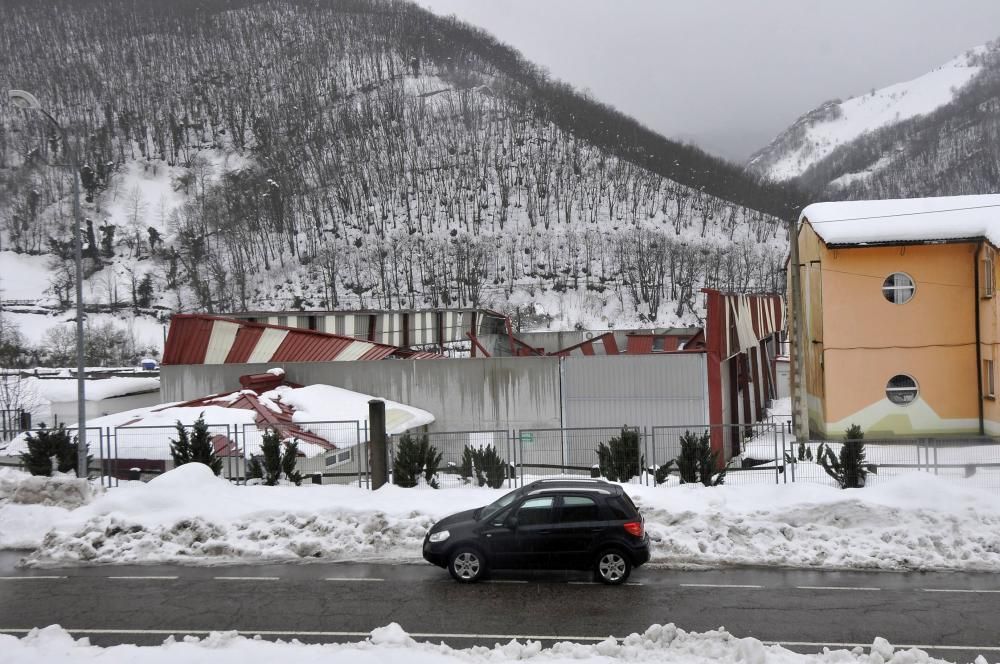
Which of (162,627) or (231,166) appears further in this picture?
(231,166)

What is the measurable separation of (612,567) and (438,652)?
4043 mm

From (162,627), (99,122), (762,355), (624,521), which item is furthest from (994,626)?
(99,122)

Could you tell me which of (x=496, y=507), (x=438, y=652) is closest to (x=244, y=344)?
(x=496, y=507)

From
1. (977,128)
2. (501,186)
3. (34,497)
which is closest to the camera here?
(34,497)

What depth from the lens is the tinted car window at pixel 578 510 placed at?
11.5 meters

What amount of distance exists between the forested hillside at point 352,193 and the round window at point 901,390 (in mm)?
73632

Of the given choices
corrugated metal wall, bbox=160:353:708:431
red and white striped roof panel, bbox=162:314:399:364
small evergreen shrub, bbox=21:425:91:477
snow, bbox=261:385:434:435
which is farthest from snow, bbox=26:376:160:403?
small evergreen shrub, bbox=21:425:91:477

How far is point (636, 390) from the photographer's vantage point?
24.3 m

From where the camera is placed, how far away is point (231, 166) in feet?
484

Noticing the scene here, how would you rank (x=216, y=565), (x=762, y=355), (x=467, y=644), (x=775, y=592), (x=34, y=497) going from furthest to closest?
(x=762, y=355), (x=34, y=497), (x=216, y=565), (x=775, y=592), (x=467, y=644)

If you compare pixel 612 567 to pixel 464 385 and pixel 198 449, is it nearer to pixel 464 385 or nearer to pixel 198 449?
pixel 198 449

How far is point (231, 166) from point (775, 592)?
153096mm

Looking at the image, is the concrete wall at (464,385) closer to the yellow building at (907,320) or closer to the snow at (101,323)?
the yellow building at (907,320)

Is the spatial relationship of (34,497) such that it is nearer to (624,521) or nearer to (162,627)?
(162,627)
